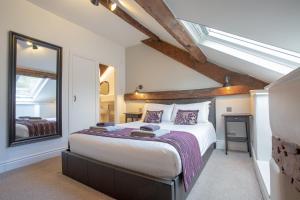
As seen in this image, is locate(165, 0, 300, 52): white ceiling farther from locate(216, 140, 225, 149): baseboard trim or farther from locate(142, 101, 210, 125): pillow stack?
locate(216, 140, 225, 149): baseboard trim

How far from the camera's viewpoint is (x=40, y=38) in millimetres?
2988

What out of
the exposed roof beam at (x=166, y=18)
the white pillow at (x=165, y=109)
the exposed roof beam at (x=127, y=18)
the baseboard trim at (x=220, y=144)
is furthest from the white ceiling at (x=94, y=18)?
the baseboard trim at (x=220, y=144)

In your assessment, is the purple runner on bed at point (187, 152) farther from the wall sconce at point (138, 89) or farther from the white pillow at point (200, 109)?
the wall sconce at point (138, 89)

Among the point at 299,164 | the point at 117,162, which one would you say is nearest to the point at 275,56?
the point at 299,164

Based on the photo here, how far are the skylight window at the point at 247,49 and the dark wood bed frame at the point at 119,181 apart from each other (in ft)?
6.44

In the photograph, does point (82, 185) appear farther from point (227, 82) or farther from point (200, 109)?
point (227, 82)

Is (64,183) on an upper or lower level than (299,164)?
lower

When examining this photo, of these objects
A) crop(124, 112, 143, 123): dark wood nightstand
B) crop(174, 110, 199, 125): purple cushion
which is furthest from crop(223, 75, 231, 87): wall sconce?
crop(124, 112, 143, 123): dark wood nightstand

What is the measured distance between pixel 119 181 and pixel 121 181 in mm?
30

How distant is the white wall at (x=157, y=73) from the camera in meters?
4.00

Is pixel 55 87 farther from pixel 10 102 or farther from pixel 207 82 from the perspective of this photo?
pixel 207 82

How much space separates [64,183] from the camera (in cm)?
207

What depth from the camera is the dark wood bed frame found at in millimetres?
1438

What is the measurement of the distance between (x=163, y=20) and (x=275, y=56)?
5.09ft
